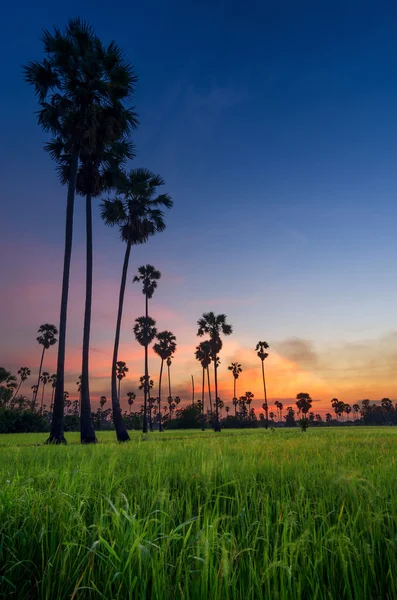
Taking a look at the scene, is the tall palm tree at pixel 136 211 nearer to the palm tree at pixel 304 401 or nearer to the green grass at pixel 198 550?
the green grass at pixel 198 550

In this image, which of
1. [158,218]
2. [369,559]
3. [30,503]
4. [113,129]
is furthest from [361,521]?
→ [158,218]

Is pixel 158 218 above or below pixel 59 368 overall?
above

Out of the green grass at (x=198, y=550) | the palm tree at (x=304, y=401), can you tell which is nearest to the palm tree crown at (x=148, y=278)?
the green grass at (x=198, y=550)

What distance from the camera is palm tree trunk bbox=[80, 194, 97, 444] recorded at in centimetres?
2255

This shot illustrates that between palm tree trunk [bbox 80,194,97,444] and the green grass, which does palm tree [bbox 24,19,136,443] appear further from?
the green grass

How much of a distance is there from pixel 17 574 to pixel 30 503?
1.16 m

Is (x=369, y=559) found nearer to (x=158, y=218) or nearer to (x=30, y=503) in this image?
(x=30, y=503)

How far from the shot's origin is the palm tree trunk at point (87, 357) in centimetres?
2255

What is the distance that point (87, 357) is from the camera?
81.4 feet

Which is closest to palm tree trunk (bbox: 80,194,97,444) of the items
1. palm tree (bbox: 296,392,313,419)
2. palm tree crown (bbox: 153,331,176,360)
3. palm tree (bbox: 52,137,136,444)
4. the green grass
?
palm tree (bbox: 52,137,136,444)

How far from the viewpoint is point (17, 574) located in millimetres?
2498

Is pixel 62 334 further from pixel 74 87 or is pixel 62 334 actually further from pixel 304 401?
pixel 304 401

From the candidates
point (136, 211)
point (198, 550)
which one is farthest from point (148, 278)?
point (198, 550)

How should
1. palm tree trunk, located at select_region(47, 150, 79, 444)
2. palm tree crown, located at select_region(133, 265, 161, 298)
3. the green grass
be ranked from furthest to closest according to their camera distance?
palm tree crown, located at select_region(133, 265, 161, 298)
palm tree trunk, located at select_region(47, 150, 79, 444)
the green grass
